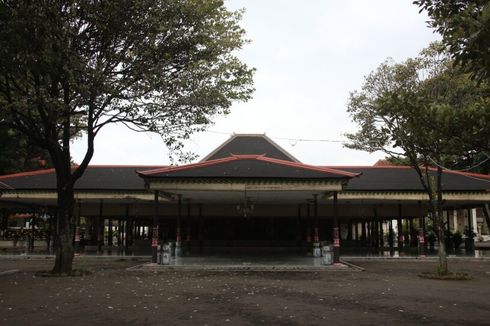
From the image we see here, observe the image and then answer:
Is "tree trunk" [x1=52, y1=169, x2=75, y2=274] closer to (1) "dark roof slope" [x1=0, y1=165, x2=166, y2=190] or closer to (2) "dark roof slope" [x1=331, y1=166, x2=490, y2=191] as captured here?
(1) "dark roof slope" [x1=0, y1=165, x2=166, y2=190]

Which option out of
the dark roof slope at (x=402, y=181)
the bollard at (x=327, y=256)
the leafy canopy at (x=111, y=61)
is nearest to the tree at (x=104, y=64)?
the leafy canopy at (x=111, y=61)

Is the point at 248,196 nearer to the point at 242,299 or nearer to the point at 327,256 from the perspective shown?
the point at 327,256

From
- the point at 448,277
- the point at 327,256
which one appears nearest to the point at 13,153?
the point at 327,256

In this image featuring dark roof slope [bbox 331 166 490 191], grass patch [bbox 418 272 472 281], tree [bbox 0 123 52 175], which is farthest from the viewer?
tree [bbox 0 123 52 175]

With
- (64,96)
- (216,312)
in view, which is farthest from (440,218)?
(64,96)

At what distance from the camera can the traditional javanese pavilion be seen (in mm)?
20953

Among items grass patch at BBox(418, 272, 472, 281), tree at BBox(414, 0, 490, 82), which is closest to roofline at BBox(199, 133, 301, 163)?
grass patch at BBox(418, 272, 472, 281)

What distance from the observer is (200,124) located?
18.1 meters

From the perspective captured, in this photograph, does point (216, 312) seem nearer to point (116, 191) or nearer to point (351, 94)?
point (351, 94)

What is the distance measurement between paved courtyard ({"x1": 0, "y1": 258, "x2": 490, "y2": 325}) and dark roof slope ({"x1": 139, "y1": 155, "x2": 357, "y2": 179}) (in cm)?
438

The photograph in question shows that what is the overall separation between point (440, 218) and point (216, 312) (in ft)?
35.1

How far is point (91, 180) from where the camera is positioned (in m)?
28.0

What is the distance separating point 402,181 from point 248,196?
875 centimetres

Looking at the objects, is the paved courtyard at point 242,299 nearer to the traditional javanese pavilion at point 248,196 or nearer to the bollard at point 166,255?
the bollard at point 166,255
